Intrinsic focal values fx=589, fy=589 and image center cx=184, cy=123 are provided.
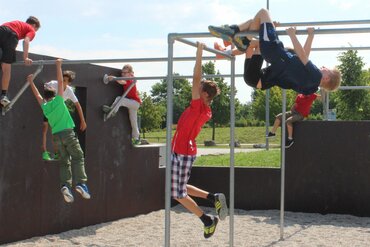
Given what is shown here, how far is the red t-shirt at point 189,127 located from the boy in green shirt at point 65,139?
1.29m

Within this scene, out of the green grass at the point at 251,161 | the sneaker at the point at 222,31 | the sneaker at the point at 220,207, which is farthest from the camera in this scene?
the green grass at the point at 251,161

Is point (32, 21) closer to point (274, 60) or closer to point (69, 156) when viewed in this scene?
point (69, 156)

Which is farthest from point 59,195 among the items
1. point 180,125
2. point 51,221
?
point 180,125

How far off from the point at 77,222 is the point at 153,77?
7.17 feet

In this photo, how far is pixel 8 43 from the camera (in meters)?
6.16

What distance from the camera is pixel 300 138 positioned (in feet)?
31.9

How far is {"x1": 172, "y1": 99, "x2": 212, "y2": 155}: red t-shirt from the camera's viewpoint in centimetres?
564

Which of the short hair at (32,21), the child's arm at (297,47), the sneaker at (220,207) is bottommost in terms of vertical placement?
the sneaker at (220,207)

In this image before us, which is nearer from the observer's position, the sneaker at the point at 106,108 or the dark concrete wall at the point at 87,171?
the dark concrete wall at the point at 87,171

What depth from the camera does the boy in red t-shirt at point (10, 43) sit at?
20.1 ft

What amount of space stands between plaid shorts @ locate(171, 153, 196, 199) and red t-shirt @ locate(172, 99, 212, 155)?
6 centimetres

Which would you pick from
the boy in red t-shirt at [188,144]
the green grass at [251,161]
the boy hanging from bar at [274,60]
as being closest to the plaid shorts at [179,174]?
the boy in red t-shirt at [188,144]

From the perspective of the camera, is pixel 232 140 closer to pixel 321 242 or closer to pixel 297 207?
pixel 321 242

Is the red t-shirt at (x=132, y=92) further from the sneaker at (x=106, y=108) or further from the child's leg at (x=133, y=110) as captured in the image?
the sneaker at (x=106, y=108)
